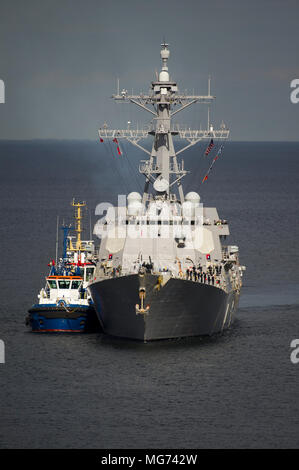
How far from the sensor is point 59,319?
43.2 metres

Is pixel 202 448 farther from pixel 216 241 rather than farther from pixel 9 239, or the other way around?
pixel 9 239

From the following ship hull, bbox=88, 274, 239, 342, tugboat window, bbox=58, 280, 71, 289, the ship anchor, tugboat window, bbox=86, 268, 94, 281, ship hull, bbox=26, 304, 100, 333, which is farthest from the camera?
tugboat window, bbox=86, 268, 94, 281

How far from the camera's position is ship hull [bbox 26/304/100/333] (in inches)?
1695

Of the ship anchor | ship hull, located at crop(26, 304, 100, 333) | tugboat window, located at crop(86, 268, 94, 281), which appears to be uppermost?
tugboat window, located at crop(86, 268, 94, 281)

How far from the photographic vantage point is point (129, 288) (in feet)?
132

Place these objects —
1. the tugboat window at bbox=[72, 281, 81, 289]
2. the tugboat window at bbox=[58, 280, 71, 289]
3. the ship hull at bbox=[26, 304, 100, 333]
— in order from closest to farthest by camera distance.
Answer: the ship hull at bbox=[26, 304, 100, 333] < the tugboat window at bbox=[58, 280, 71, 289] < the tugboat window at bbox=[72, 281, 81, 289]

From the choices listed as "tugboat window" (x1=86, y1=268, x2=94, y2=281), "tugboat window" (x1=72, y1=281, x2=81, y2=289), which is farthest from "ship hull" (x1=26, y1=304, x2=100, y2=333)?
"tugboat window" (x1=86, y1=268, x2=94, y2=281)

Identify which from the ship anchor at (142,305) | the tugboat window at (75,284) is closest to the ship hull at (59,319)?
the tugboat window at (75,284)

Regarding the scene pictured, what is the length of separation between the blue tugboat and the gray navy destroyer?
102 cm

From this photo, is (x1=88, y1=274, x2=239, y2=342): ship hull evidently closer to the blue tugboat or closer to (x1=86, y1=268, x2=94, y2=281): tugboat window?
the blue tugboat

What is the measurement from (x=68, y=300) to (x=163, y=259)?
4719 millimetres
